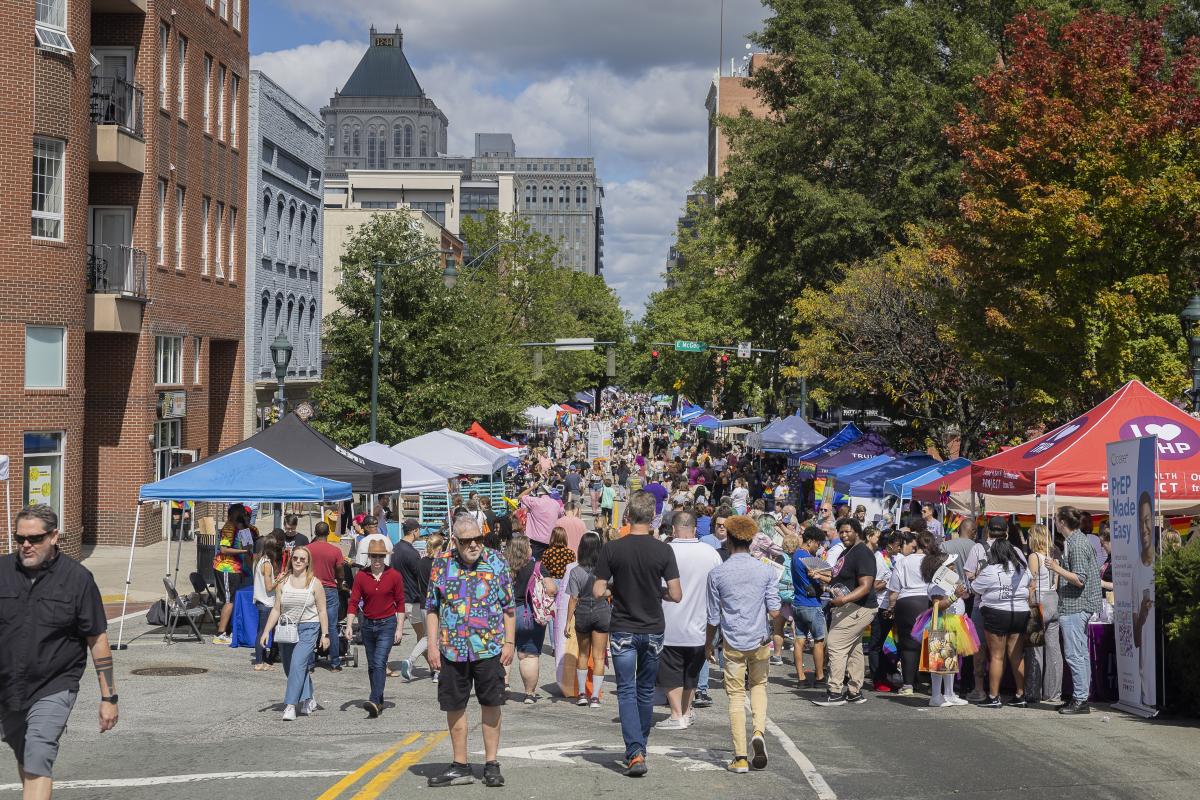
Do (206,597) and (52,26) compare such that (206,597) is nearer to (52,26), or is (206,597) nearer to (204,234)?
(52,26)

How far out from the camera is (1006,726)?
464 inches

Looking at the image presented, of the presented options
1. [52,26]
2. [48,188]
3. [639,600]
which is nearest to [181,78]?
[52,26]

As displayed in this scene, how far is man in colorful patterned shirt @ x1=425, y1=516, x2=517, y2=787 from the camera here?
8.82 meters

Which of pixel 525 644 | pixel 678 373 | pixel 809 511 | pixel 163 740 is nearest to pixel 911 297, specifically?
pixel 809 511

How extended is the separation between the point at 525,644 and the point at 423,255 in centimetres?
2416

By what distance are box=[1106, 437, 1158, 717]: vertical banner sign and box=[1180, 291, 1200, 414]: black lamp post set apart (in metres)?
6.47

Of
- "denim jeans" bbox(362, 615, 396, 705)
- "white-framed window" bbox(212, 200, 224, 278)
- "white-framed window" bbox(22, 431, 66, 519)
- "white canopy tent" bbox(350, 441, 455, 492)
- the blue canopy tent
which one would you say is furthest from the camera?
"white-framed window" bbox(212, 200, 224, 278)

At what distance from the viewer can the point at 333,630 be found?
15352 millimetres

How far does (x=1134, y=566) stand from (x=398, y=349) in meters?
27.2

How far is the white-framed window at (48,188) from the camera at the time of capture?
2675 cm

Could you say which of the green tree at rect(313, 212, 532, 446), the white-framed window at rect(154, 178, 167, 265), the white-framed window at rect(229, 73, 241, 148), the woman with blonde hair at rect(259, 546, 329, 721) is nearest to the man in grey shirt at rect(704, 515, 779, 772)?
the woman with blonde hair at rect(259, 546, 329, 721)

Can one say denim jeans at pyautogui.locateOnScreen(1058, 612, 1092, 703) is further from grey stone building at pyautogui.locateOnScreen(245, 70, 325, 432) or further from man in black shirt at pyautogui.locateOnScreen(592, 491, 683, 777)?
grey stone building at pyautogui.locateOnScreen(245, 70, 325, 432)

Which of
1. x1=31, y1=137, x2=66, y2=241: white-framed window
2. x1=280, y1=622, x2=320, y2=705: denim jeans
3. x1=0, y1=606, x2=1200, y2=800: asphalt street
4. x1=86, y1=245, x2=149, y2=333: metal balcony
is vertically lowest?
x1=0, y1=606, x2=1200, y2=800: asphalt street

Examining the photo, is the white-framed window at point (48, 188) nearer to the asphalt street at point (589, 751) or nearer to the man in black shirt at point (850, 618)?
the asphalt street at point (589, 751)
